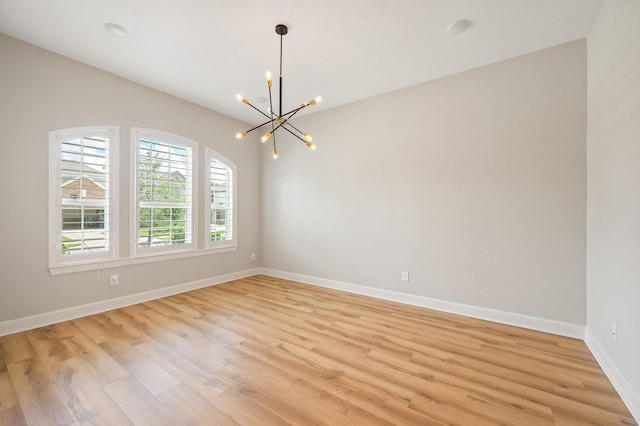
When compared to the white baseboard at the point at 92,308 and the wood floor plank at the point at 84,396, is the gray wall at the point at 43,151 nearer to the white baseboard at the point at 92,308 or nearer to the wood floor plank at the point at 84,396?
the white baseboard at the point at 92,308

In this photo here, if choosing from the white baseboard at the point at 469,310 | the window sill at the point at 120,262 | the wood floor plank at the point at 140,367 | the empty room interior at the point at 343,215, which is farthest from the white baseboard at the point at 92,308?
the white baseboard at the point at 469,310

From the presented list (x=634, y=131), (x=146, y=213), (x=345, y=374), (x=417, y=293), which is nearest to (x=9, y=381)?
(x=146, y=213)

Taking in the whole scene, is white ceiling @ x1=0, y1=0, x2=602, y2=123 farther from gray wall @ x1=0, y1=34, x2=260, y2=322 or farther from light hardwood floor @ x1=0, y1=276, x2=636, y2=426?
light hardwood floor @ x1=0, y1=276, x2=636, y2=426

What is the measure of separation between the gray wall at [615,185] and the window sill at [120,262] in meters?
4.80

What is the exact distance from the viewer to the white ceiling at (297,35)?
2.29 m

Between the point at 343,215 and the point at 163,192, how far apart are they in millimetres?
2743

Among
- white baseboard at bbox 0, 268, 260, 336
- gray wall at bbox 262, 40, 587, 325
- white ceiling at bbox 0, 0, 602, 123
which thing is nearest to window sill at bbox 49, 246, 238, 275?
white baseboard at bbox 0, 268, 260, 336

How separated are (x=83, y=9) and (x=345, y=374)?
3.81m

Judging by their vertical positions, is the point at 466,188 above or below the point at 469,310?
above

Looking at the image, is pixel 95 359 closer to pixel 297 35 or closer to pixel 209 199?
pixel 209 199

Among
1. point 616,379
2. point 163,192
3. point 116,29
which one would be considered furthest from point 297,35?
point 616,379

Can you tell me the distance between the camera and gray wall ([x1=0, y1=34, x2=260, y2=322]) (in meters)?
2.71

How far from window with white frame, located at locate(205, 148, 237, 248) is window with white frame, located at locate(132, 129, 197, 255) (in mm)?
270

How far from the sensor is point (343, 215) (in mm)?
4328
